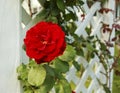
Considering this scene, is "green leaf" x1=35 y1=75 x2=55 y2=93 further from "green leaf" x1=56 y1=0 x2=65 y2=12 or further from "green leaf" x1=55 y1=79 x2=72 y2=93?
"green leaf" x1=56 y1=0 x2=65 y2=12

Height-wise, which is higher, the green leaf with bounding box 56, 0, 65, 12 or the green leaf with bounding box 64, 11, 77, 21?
the green leaf with bounding box 56, 0, 65, 12

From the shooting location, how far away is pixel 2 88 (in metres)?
1.28

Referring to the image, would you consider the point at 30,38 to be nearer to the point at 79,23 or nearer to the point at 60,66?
the point at 60,66

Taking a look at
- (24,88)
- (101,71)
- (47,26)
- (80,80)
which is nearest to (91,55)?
(80,80)

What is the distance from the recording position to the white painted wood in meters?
1.25

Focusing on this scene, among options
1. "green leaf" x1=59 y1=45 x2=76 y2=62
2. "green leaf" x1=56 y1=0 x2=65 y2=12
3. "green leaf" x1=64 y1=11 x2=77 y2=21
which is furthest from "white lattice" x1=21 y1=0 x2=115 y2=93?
"green leaf" x1=59 y1=45 x2=76 y2=62

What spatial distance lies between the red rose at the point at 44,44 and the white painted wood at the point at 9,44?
0.48 feet

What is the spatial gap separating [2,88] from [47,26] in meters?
0.30

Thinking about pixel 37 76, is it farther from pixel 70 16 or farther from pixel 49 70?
pixel 70 16

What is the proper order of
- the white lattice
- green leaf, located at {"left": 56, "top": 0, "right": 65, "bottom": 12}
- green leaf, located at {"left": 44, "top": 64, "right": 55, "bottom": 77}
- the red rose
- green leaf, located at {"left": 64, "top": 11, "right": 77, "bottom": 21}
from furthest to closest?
1. the white lattice
2. green leaf, located at {"left": 64, "top": 11, "right": 77, "bottom": 21}
3. green leaf, located at {"left": 56, "top": 0, "right": 65, "bottom": 12}
4. green leaf, located at {"left": 44, "top": 64, "right": 55, "bottom": 77}
5. the red rose

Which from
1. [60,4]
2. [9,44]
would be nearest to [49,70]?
[9,44]

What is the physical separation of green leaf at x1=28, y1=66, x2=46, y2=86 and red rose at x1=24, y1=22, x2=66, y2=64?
60mm

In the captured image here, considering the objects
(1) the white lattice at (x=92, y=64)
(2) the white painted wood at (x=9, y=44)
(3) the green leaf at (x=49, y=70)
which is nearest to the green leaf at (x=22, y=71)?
(2) the white painted wood at (x=9, y=44)

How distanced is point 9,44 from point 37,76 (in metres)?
0.18
